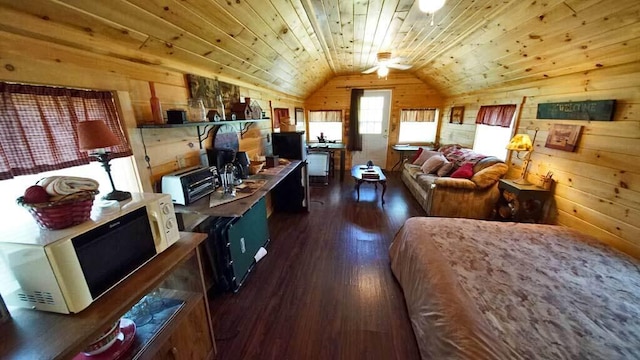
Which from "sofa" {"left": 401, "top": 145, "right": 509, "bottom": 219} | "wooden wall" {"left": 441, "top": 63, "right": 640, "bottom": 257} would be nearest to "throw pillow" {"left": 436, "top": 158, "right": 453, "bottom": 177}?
"sofa" {"left": 401, "top": 145, "right": 509, "bottom": 219}

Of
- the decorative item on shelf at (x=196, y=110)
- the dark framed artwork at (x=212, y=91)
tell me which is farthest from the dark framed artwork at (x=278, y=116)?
the decorative item on shelf at (x=196, y=110)

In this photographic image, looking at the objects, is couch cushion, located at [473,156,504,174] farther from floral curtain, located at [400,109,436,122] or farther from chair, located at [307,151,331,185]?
chair, located at [307,151,331,185]

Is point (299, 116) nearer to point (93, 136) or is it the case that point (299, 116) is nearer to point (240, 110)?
point (240, 110)

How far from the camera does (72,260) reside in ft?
2.52

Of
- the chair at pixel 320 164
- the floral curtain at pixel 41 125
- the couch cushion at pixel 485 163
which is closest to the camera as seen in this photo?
the floral curtain at pixel 41 125

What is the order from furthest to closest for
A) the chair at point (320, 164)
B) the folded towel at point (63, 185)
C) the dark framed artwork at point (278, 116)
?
1. the chair at point (320, 164)
2. the dark framed artwork at point (278, 116)
3. the folded towel at point (63, 185)

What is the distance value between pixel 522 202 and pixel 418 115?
3.60 m

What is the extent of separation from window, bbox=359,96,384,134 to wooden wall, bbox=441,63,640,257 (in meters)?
3.33

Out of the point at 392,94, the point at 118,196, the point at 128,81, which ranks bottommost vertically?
the point at 118,196

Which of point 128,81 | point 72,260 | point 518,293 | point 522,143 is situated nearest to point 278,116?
point 128,81

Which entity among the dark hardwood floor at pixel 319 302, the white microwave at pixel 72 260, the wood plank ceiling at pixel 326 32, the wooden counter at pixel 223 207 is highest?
the wood plank ceiling at pixel 326 32

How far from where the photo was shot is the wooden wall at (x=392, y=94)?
551 centimetres

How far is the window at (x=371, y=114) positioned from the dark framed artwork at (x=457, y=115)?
1.62 m

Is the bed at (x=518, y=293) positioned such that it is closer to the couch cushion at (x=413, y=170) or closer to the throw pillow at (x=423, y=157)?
the couch cushion at (x=413, y=170)
